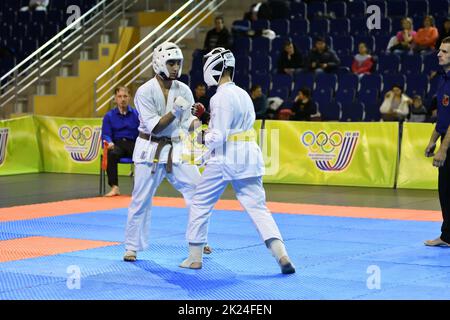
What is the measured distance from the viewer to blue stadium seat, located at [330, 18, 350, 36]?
61.4 ft

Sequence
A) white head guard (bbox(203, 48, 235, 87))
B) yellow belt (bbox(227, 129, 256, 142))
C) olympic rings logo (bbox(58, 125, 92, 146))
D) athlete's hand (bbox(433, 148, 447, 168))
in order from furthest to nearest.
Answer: olympic rings logo (bbox(58, 125, 92, 146))
athlete's hand (bbox(433, 148, 447, 168))
white head guard (bbox(203, 48, 235, 87))
yellow belt (bbox(227, 129, 256, 142))

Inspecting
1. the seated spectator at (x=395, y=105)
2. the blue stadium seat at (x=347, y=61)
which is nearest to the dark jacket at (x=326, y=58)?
the blue stadium seat at (x=347, y=61)

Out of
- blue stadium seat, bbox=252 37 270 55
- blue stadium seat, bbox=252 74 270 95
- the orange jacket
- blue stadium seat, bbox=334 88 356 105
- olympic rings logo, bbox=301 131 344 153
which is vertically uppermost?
the orange jacket

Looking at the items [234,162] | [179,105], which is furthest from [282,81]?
[234,162]

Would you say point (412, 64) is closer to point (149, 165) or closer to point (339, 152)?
point (339, 152)

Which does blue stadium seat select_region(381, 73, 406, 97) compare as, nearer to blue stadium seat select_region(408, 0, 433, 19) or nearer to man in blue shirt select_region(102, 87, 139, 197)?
blue stadium seat select_region(408, 0, 433, 19)

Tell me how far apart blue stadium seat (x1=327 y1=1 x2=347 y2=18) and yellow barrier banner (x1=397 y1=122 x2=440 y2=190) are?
17.6 ft

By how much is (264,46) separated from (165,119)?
11.4 m

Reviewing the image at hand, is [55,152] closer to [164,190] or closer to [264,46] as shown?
[164,190]

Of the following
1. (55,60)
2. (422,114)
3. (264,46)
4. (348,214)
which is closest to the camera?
(348,214)

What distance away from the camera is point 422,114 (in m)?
15.8

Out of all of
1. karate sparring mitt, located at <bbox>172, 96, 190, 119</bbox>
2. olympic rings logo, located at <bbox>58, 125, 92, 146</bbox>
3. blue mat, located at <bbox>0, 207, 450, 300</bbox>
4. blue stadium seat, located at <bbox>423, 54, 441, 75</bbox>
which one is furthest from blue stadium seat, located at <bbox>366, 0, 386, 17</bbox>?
karate sparring mitt, located at <bbox>172, 96, 190, 119</bbox>

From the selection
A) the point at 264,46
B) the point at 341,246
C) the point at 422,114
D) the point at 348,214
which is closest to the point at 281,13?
the point at 264,46

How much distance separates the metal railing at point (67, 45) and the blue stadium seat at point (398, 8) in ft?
20.7
